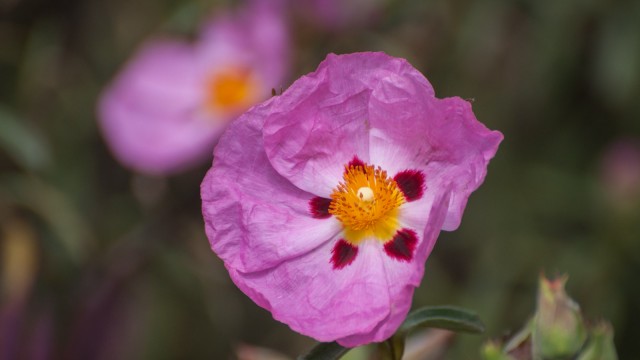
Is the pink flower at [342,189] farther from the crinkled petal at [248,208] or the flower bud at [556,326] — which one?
the flower bud at [556,326]

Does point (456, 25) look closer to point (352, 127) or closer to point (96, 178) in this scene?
point (96, 178)

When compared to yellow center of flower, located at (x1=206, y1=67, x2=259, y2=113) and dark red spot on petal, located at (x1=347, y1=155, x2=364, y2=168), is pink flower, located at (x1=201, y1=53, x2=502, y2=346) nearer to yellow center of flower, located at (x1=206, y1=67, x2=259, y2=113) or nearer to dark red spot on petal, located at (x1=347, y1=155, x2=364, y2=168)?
dark red spot on petal, located at (x1=347, y1=155, x2=364, y2=168)

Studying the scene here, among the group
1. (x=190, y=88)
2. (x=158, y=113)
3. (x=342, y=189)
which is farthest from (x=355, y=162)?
(x=190, y=88)

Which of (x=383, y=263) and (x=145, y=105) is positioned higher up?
(x=383, y=263)

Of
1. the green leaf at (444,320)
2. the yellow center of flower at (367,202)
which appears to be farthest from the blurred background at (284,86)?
the green leaf at (444,320)

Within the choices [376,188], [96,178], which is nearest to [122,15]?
[96,178]

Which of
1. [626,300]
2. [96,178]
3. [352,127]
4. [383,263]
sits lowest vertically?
[626,300]

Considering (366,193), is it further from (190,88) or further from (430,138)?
(190,88)
